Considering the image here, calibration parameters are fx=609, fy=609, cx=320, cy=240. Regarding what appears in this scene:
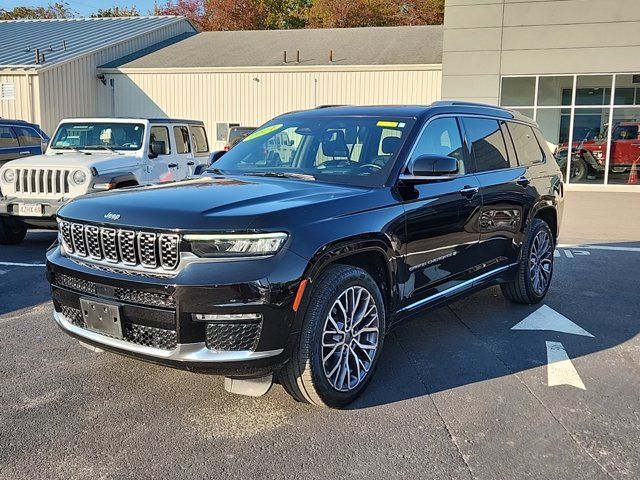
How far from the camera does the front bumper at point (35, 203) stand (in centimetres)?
806

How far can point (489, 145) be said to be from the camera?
5270 millimetres

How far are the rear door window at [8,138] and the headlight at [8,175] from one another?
12.6 ft

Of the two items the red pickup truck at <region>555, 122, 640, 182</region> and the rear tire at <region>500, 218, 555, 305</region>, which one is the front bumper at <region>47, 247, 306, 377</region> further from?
the red pickup truck at <region>555, 122, 640, 182</region>

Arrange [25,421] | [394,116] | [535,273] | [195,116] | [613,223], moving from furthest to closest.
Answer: [195,116], [613,223], [535,273], [394,116], [25,421]

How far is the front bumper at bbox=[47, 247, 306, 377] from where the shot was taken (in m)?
3.08

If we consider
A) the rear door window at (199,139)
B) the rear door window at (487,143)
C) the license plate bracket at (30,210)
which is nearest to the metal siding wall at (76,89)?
the rear door window at (199,139)

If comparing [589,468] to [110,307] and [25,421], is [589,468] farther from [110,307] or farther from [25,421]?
[25,421]

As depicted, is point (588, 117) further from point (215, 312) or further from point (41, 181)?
point (215, 312)

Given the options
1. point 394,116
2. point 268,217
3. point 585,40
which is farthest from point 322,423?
point 585,40

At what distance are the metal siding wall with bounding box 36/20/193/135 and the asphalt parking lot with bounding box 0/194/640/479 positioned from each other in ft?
64.3

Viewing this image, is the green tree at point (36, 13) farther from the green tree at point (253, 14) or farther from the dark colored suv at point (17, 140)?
the dark colored suv at point (17, 140)

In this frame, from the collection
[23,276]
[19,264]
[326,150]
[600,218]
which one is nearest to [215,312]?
[326,150]

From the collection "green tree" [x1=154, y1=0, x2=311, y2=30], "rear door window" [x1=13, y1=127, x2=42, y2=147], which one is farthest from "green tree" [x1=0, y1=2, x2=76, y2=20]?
"rear door window" [x1=13, y1=127, x2=42, y2=147]

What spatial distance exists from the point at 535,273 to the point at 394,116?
243 cm
